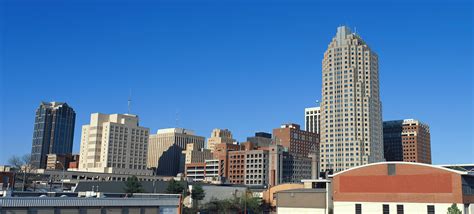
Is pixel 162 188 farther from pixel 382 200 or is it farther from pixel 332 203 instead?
pixel 382 200

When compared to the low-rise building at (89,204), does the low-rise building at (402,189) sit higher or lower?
higher

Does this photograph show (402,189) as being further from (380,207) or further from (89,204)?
(89,204)

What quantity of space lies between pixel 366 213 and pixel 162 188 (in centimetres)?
7223

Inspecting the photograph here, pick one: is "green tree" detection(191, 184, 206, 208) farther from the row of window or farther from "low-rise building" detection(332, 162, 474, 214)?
the row of window

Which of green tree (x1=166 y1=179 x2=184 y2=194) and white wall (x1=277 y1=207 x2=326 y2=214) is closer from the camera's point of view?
white wall (x1=277 y1=207 x2=326 y2=214)

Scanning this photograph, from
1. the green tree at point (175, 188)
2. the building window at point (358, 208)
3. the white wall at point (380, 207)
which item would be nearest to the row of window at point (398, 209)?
the building window at point (358, 208)

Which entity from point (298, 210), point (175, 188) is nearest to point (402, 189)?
point (298, 210)

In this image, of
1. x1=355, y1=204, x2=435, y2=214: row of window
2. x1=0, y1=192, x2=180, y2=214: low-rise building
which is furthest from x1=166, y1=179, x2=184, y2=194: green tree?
x1=0, y1=192, x2=180, y2=214: low-rise building

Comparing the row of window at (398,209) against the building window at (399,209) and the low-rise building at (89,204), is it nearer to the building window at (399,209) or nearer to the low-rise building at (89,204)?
the building window at (399,209)

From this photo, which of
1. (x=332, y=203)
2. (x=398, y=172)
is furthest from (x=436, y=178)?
(x=332, y=203)

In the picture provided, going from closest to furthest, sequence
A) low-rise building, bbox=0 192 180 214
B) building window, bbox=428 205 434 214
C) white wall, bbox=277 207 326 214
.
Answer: low-rise building, bbox=0 192 180 214
building window, bbox=428 205 434 214
white wall, bbox=277 207 326 214

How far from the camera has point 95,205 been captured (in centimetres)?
6050

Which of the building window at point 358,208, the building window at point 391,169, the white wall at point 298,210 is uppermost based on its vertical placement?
the building window at point 391,169

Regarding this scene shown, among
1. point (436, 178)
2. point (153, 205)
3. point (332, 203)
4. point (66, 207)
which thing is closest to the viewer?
point (66, 207)
